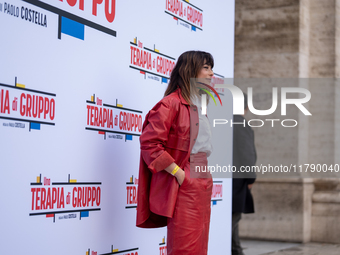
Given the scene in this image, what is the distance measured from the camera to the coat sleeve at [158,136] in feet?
10.5

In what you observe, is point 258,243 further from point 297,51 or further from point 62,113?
point 62,113

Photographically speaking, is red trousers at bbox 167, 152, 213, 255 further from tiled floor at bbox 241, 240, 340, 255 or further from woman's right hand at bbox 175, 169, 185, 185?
tiled floor at bbox 241, 240, 340, 255

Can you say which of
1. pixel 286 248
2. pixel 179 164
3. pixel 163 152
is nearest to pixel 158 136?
pixel 163 152

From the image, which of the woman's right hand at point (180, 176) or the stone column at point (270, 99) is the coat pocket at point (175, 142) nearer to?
the woman's right hand at point (180, 176)

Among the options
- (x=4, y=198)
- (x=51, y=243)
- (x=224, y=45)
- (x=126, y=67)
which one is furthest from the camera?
(x=224, y=45)

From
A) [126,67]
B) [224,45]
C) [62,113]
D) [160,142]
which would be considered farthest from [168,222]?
[224,45]

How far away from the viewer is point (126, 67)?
3.89 meters

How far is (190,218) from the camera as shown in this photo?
3.26m

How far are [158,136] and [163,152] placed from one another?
11 cm

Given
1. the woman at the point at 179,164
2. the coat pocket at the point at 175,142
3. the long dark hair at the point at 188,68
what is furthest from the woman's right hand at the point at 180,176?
the long dark hair at the point at 188,68

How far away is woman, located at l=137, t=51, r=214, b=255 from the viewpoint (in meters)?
3.24

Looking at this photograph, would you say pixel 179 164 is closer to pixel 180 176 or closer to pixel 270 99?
pixel 180 176

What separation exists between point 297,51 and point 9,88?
6011 mm

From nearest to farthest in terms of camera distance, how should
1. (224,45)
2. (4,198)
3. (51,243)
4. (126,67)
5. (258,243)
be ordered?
(4,198)
(51,243)
(126,67)
(224,45)
(258,243)
